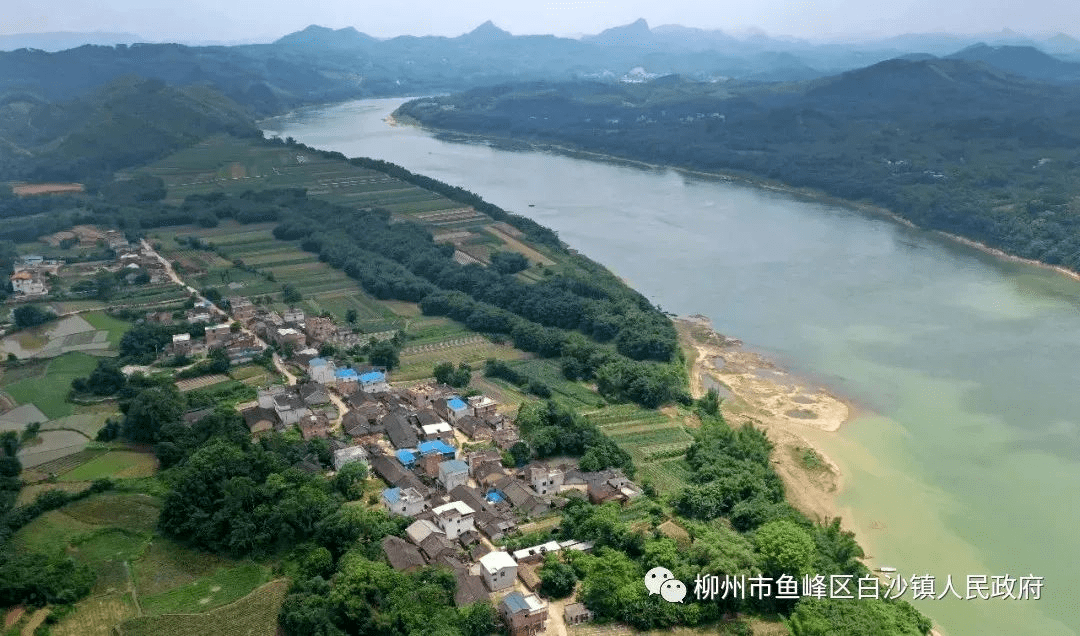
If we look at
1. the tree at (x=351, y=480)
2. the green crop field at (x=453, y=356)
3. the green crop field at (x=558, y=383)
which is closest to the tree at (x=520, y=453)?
the tree at (x=351, y=480)

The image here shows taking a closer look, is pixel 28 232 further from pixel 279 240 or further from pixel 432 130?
pixel 432 130

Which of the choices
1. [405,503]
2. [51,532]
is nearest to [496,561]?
[405,503]

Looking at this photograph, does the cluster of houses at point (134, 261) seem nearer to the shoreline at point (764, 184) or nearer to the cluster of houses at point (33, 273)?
the cluster of houses at point (33, 273)

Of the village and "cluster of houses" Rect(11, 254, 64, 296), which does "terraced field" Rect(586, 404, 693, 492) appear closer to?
the village

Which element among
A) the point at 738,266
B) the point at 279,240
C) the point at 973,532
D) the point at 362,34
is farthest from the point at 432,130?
the point at 362,34

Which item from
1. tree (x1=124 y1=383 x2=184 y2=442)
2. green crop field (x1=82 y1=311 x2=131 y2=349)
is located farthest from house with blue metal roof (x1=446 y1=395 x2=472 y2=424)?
green crop field (x1=82 y1=311 x2=131 y2=349)
